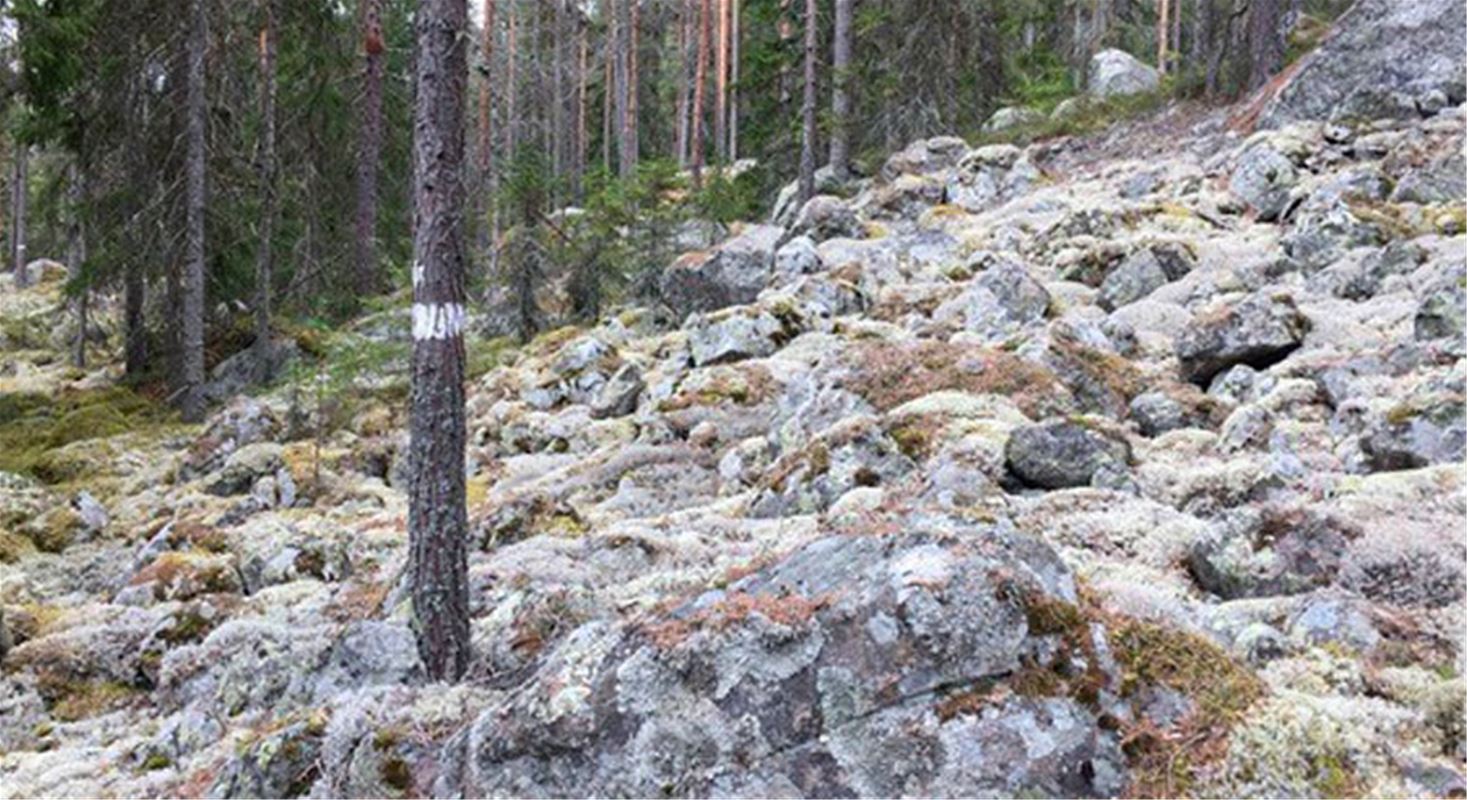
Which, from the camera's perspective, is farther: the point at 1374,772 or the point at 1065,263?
the point at 1065,263

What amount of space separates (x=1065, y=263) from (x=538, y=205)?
9.06 meters

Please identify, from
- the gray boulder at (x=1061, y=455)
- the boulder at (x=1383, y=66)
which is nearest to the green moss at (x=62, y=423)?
the gray boulder at (x=1061, y=455)

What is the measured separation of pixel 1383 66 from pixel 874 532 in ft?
57.5

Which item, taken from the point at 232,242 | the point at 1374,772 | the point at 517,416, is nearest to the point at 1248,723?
the point at 1374,772

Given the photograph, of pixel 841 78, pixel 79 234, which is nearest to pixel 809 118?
pixel 841 78

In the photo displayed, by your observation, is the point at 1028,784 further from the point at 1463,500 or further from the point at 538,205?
the point at 538,205

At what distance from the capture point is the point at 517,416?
47.9ft

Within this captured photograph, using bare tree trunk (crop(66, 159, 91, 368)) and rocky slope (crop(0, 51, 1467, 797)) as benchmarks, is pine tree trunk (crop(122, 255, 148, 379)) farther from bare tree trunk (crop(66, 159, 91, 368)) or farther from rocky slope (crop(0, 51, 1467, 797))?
rocky slope (crop(0, 51, 1467, 797))

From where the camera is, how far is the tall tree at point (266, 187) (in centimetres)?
1991

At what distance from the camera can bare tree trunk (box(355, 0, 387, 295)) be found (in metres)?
21.5

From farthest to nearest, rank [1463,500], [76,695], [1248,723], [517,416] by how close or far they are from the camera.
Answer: [517,416]
[76,695]
[1463,500]
[1248,723]

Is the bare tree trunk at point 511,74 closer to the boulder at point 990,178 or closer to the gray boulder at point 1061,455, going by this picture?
the boulder at point 990,178

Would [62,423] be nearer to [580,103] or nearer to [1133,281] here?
[1133,281]

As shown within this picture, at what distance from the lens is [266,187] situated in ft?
65.8
